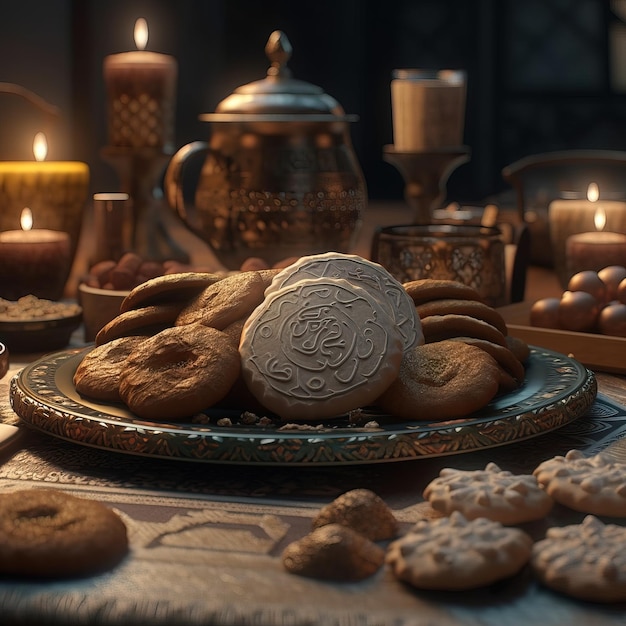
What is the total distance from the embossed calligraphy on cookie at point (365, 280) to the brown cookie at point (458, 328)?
0.02 meters

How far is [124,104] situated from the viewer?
1.79 m

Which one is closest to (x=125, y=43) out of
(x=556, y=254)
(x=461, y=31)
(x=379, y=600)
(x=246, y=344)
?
(x=461, y=31)

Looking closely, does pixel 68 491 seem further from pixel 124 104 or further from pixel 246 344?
pixel 124 104

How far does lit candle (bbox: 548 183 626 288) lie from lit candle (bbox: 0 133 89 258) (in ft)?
2.55

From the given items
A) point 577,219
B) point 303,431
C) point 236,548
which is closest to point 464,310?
point 303,431

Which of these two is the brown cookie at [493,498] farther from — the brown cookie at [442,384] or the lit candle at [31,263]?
the lit candle at [31,263]

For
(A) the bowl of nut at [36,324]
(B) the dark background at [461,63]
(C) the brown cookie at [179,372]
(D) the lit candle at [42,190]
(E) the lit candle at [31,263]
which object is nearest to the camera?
(C) the brown cookie at [179,372]

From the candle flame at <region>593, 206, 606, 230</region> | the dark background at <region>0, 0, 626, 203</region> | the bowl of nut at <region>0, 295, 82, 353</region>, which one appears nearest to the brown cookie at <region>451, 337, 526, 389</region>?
the bowl of nut at <region>0, 295, 82, 353</region>

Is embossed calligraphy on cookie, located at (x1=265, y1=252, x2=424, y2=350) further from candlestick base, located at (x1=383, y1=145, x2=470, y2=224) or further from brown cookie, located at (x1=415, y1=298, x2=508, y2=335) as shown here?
candlestick base, located at (x1=383, y1=145, x2=470, y2=224)

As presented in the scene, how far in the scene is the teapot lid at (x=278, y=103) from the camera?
62.9 inches

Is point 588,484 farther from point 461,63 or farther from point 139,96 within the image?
point 461,63

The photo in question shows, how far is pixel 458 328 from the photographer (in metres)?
1.00

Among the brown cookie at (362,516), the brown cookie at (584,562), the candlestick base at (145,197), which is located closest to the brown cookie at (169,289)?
the brown cookie at (362,516)

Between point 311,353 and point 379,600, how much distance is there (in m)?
0.29
